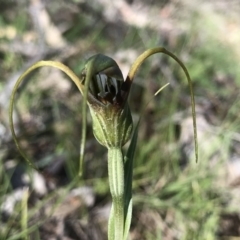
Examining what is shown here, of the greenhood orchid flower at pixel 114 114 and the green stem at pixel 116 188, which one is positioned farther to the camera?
the green stem at pixel 116 188

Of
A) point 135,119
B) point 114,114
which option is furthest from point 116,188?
point 135,119

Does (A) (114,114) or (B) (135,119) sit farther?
(B) (135,119)

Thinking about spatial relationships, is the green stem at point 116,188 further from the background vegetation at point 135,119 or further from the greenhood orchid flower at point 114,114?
the background vegetation at point 135,119

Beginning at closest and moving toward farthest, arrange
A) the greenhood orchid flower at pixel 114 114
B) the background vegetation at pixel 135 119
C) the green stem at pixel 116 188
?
the greenhood orchid flower at pixel 114 114
the green stem at pixel 116 188
the background vegetation at pixel 135 119

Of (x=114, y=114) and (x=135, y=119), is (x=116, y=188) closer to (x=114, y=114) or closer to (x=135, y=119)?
(x=114, y=114)

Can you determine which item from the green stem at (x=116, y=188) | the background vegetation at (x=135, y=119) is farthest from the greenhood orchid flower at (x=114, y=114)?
the background vegetation at (x=135, y=119)

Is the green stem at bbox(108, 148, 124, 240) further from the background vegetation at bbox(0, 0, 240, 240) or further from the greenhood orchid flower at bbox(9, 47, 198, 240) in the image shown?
the background vegetation at bbox(0, 0, 240, 240)

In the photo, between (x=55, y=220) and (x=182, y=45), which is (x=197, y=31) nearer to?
(x=182, y=45)
